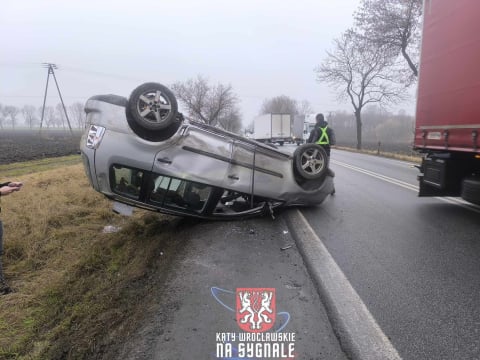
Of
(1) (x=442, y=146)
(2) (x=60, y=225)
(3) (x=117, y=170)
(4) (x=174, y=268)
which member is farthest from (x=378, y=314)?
(2) (x=60, y=225)

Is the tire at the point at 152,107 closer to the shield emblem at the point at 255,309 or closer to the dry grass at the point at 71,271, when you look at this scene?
the dry grass at the point at 71,271

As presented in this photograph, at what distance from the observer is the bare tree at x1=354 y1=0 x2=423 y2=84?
834 inches

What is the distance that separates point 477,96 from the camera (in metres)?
5.43

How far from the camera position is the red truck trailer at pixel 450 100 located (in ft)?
18.2

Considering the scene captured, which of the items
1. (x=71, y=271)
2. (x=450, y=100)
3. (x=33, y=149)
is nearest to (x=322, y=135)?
(x=450, y=100)

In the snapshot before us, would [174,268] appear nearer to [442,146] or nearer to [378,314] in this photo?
[378,314]

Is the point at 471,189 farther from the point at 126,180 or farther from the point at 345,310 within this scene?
the point at 126,180

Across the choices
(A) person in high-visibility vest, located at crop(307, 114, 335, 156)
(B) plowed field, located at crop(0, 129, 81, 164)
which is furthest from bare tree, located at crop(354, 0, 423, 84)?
(B) plowed field, located at crop(0, 129, 81, 164)

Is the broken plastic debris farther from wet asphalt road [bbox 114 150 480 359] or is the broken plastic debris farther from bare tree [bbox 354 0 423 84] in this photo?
bare tree [bbox 354 0 423 84]

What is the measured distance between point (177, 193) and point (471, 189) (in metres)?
4.57

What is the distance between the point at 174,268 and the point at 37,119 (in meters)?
212

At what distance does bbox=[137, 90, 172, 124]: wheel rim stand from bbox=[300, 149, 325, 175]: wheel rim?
249 cm

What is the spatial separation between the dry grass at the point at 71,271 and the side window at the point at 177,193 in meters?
0.61

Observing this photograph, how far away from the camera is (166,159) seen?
Result: 518cm
